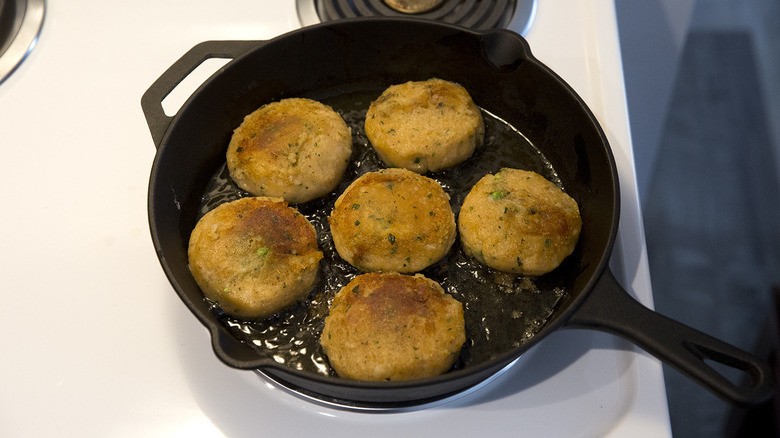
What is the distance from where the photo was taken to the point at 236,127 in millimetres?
1512

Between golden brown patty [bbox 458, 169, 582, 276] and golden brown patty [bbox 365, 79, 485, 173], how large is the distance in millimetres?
116

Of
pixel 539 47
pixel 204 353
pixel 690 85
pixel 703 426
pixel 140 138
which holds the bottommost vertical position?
pixel 703 426

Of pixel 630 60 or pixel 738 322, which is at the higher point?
pixel 630 60

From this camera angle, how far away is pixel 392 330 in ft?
3.85

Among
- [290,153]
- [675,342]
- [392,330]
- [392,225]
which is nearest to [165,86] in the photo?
[290,153]

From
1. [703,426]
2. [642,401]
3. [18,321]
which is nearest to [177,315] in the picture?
[18,321]

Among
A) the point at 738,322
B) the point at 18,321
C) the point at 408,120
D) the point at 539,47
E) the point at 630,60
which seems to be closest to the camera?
the point at 18,321

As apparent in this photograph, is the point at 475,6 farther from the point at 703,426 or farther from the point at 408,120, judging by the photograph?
the point at 703,426

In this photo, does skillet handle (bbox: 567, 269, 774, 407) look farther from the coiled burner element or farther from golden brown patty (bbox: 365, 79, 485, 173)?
the coiled burner element

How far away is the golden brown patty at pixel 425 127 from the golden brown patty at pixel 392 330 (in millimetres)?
308

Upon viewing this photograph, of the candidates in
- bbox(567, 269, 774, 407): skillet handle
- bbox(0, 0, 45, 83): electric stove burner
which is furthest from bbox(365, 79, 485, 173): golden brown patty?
bbox(0, 0, 45, 83): electric stove burner

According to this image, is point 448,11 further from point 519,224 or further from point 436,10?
point 519,224

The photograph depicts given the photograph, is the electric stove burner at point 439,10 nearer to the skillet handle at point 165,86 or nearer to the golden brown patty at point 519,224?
the skillet handle at point 165,86

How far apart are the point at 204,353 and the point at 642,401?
0.83 metres
